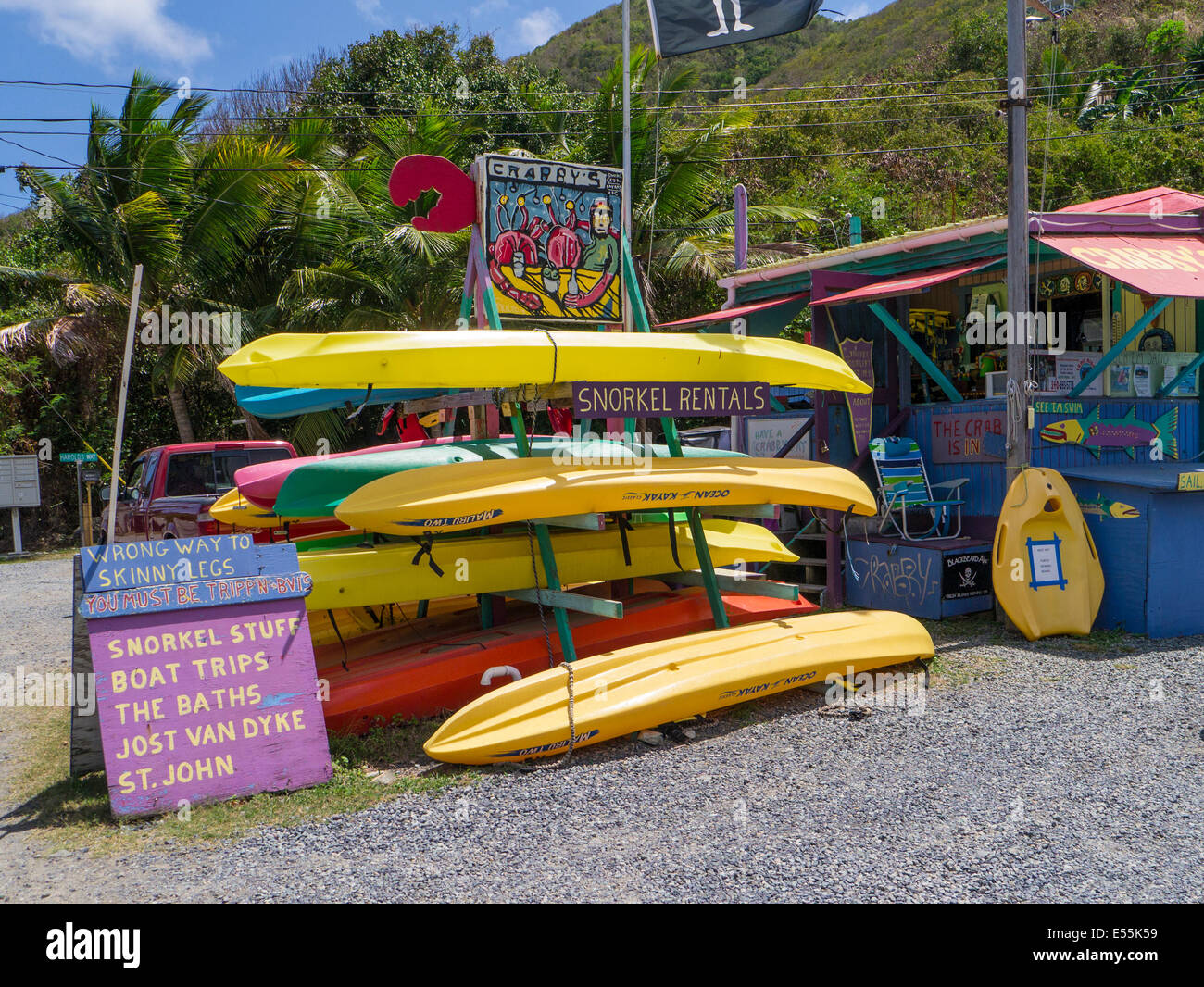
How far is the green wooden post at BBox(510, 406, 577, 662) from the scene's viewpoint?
6.09 m

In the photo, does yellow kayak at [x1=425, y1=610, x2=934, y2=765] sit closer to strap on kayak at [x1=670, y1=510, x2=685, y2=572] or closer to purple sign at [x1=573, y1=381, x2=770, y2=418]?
strap on kayak at [x1=670, y1=510, x2=685, y2=572]

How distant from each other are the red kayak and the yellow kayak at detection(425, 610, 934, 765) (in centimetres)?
59

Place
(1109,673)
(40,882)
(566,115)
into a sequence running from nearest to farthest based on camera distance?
(40,882), (1109,673), (566,115)

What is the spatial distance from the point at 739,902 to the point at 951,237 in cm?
715

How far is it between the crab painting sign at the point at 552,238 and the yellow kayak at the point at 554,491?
1.56 metres

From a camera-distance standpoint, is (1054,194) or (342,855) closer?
(342,855)

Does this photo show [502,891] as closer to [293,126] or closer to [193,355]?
[193,355]

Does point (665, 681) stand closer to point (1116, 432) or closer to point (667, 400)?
point (667, 400)

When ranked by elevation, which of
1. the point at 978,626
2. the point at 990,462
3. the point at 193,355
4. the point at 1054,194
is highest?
the point at 1054,194

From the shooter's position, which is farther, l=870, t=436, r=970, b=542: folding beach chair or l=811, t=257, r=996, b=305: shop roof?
l=870, t=436, r=970, b=542: folding beach chair

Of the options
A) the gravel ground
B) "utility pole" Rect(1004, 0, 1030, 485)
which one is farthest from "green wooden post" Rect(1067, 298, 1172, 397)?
the gravel ground

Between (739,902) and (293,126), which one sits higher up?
(293,126)

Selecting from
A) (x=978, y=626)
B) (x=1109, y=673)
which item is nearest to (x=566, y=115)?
(x=978, y=626)

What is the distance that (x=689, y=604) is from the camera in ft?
24.0
